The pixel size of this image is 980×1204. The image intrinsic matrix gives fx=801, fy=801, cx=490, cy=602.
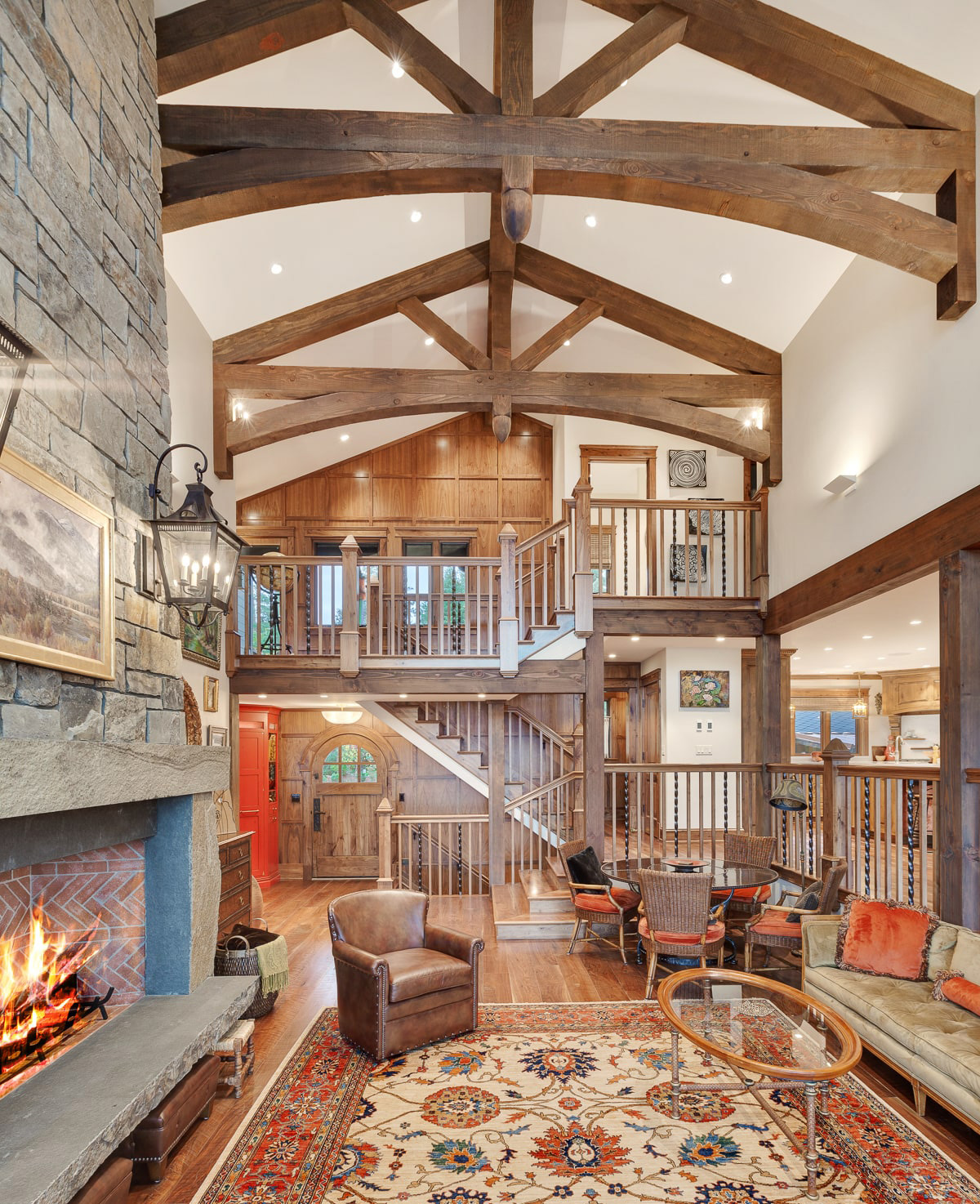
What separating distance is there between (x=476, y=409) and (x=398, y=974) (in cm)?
497

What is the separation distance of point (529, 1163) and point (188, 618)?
2629 mm

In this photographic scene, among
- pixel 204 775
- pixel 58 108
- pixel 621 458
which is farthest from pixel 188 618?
pixel 621 458

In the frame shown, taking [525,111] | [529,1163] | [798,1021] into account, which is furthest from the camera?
[525,111]

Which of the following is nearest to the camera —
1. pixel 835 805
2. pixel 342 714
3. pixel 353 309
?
pixel 835 805

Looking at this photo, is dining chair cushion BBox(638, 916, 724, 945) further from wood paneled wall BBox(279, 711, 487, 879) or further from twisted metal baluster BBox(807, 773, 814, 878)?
wood paneled wall BBox(279, 711, 487, 879)

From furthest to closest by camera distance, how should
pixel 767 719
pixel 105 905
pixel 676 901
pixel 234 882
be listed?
pixel 767 719 → pixel 234 882 → pixel 676 901 → pixel 105 905

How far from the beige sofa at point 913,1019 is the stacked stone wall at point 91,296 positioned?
3432 mm

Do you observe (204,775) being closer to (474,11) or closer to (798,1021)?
(798,1021)

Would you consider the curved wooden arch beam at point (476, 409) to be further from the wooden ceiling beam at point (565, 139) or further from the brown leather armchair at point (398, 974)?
the brown leather armchair at point (398, 974)

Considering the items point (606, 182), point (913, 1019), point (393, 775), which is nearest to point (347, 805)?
point (393, 775)

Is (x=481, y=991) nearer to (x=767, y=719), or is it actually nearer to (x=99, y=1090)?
(x=99, y=1090)

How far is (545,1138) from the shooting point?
328cm

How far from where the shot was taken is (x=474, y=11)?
5133 mm

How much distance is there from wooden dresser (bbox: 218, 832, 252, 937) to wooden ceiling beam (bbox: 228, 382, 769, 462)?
10.9ft
